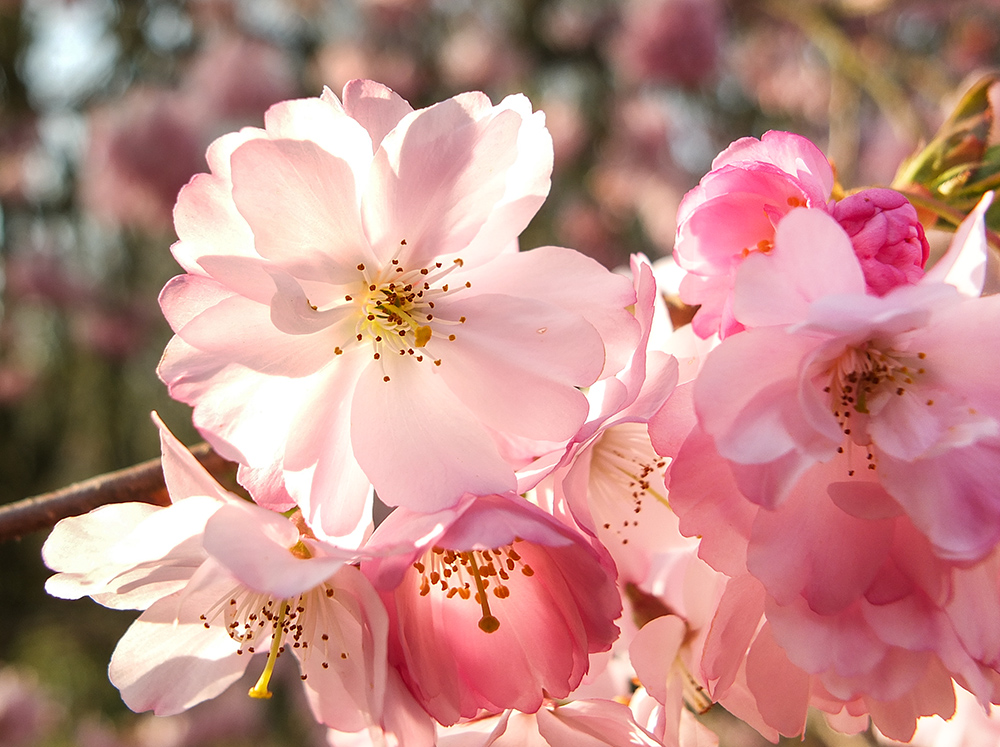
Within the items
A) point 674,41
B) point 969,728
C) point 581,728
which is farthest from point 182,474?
point 674,41

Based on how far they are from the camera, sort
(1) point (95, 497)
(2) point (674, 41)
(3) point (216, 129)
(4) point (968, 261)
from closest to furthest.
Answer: (4) point (968, 261) → (1) point (95, 497) → (3) point (216, 129) → (2) point (674, 41)

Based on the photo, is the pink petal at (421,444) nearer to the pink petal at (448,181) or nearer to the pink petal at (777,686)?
the pink petal at (448,181)

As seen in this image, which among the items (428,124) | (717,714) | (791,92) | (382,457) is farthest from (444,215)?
(791,92)

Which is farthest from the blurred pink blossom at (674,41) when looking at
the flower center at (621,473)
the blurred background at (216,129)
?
the flower center at (621,473)

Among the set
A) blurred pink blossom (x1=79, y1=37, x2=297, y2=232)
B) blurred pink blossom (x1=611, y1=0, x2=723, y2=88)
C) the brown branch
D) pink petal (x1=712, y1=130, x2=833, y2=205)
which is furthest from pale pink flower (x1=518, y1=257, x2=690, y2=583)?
blurred pink blossom (x1=611, y1=0, x2=723, y2=88)

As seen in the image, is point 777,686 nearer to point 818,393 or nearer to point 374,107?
point 818,393

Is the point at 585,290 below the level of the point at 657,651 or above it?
above
